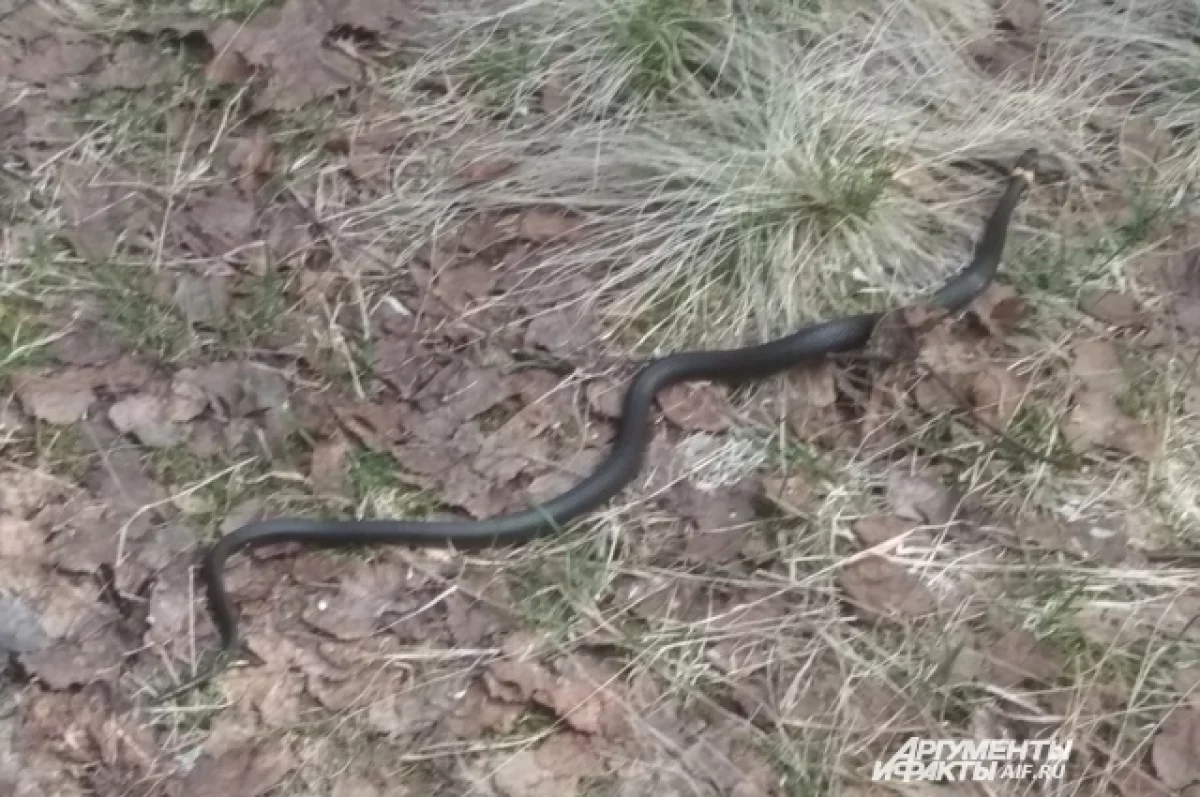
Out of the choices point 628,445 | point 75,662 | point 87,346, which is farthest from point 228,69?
point 75,662

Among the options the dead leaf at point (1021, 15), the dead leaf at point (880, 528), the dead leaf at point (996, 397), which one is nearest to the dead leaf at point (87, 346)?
the dead leaf at point (880, 528)

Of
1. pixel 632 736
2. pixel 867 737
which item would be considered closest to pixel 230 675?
pixel 632 736

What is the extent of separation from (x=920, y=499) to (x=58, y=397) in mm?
1785

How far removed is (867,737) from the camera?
6.94 feet

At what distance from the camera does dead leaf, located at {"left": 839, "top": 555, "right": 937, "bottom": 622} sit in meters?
2.27

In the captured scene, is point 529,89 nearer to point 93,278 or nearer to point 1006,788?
point 93,278

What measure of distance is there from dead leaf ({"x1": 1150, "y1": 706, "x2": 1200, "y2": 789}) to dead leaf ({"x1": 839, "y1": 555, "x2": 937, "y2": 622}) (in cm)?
44

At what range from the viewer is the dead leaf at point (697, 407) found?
8.49 ft

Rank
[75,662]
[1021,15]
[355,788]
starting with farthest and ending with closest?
1. [1021,15]
2. [75,662]
3. [355,788]

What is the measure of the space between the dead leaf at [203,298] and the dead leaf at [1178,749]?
2038 millimetres

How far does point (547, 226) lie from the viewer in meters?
2.85

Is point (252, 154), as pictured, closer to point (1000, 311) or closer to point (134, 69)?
point (134, 69)

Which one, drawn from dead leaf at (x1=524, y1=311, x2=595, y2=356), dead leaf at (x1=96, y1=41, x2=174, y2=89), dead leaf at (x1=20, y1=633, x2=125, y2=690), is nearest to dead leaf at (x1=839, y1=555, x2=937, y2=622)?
dead leaf at (x1=524, y1=311, x2=595, y2=356)

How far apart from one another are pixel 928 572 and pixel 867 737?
379mm
